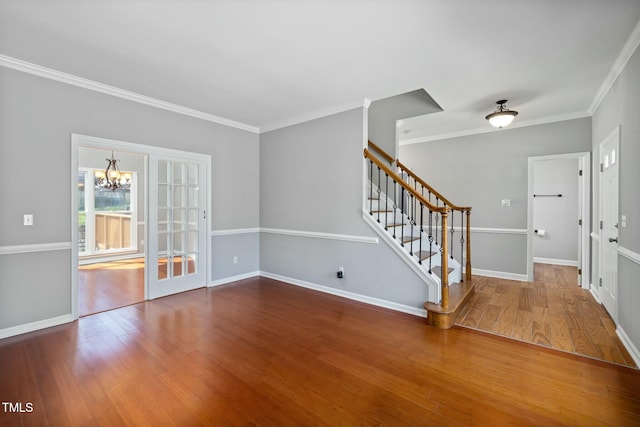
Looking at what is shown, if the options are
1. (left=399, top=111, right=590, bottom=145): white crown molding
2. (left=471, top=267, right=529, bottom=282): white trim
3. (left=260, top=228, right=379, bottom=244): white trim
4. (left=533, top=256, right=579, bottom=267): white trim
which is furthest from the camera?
(left=533, top=256, right=579, bottom=267): white trim

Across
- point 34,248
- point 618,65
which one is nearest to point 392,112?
point 618,65

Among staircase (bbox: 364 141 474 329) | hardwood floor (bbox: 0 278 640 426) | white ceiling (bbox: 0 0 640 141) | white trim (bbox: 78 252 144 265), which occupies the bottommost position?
A: hardwood floor (bbox: 0 278 640 426)

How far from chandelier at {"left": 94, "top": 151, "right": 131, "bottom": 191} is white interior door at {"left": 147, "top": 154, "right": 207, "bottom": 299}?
302cm

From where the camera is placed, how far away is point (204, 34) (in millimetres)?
2379

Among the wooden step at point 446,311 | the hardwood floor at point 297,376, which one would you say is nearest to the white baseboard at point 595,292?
the wooden step at point 446,311

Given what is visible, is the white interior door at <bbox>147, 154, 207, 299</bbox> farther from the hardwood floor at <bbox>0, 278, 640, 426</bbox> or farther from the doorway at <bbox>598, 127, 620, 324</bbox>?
the doorway at <bbox>598, 127, 620, 324</bbox>

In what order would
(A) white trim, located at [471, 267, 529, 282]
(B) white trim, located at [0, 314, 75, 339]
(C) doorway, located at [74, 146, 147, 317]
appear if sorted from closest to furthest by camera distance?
(B) white trim, located at [0, 314, 75, 339]
(A) white trim, located at [471, 267, 529, 282]
(C) doorway, located at [74, 146, 147, 317]

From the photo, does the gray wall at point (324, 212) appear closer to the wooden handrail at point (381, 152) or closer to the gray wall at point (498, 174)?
the wooden handrail at point (381, 152)

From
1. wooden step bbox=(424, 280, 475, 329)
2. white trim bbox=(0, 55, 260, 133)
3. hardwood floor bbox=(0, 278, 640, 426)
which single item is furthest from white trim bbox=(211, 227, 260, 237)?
wooden step bbox=(424, 280, 475, 329)

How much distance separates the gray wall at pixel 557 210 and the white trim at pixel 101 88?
257 inches

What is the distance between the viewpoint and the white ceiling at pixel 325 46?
2084 mm

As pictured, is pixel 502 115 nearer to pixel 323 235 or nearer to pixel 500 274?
pixel 500 274

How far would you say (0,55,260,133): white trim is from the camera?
2826 millimetres

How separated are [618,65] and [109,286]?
6.96m
